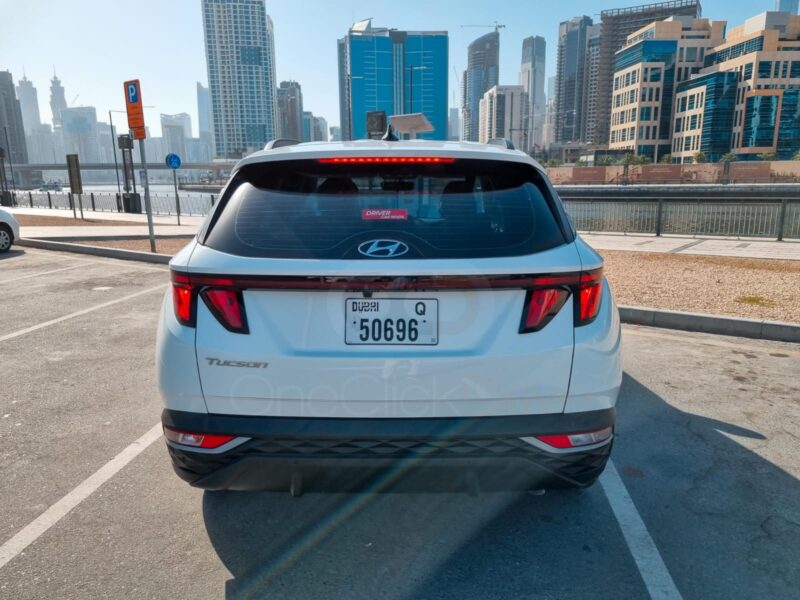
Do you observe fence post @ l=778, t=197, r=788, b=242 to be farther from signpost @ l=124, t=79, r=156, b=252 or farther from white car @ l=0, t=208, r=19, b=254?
white car @ l=0, t=208, r=19, b=254

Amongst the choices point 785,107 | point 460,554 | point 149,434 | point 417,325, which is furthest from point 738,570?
point 785,107

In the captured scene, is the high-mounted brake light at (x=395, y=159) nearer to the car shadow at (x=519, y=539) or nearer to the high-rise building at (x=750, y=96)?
the car shadow at (x=519, y=539)

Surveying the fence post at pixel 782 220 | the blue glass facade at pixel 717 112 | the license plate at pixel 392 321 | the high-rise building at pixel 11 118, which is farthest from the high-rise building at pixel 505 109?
the license plate at pixel 392 321

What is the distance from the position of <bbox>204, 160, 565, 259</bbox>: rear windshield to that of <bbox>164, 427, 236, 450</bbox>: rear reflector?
74 centimetres

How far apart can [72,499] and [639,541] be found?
9.70 feet

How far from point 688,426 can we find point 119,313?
6.81 metres

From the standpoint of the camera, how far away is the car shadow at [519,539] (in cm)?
240

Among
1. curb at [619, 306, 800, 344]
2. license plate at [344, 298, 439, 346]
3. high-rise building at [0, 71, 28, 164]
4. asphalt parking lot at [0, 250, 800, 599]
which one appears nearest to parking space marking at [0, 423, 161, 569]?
asphalt parking lot at [0, 250, 800, 599]

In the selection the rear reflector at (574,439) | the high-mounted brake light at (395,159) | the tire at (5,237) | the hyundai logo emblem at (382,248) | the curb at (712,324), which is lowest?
the curb at (712,324)

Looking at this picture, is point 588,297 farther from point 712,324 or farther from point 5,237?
point 5,237

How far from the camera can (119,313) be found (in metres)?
7.52

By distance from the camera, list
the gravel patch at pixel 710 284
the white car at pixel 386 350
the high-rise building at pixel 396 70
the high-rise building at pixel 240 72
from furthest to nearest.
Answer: the high-rise building at pixel 240 72, the high-rise building at pixel 396 70, the gravel patch at pixel 710 284, the white car at pixel 386 350

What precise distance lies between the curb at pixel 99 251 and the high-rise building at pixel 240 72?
5132 inches

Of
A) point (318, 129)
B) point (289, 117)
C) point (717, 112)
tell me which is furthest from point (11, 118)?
point (717, 112)
